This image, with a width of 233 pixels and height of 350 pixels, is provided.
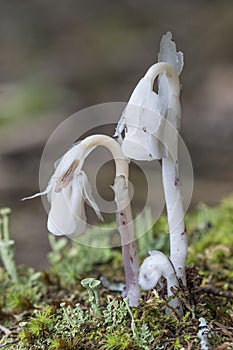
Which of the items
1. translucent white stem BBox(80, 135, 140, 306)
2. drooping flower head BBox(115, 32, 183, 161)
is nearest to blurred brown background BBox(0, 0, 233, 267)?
translucent white stem BBox(80, 135, 140, 306)

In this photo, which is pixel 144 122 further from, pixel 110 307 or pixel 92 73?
pixel 92 73

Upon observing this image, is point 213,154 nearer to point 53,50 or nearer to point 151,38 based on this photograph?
point 151,38

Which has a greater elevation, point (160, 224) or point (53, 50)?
point (53, 50)

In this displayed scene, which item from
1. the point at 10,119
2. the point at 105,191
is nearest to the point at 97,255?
the point at 105,191

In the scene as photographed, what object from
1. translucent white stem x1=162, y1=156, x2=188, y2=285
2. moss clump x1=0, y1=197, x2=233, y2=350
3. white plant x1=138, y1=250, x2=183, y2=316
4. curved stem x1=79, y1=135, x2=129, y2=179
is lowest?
moss clump x1=0, y1=197, x2=233, y2=350

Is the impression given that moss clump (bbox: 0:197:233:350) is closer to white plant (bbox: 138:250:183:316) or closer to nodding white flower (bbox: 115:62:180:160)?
white plant (bbox: 138:250:183:316)

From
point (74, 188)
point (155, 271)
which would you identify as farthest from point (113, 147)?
point (155, 271)
